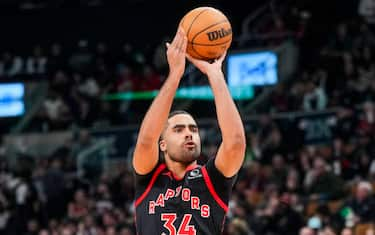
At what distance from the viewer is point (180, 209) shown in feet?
21.8

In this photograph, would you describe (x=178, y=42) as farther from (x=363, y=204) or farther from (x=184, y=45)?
(x=363, y=204)

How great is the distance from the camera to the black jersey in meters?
6.62

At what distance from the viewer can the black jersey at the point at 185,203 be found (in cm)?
662

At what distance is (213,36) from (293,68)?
1596 cm

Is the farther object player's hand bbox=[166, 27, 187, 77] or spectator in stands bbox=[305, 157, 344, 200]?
spectator in stands bbox=[305, 157, 344, 200]

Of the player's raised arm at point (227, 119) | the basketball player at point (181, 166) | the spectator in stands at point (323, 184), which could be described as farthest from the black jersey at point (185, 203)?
the spectator in stands at point (323, 184)

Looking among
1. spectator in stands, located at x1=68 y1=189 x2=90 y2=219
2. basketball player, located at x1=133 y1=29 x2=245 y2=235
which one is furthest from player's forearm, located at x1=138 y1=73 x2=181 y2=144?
spectator in stands, located at x1=68 y1=189 x2=90 y2=219

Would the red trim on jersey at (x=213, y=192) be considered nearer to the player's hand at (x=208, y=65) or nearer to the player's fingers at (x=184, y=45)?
the player's hand at (x=208, y=65)

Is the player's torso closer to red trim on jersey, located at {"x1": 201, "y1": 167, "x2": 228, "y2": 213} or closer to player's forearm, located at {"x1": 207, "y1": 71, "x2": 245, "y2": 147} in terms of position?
red trim on jersey, located at {"x1": 201, "y1": 167, "x2": 228, "y2": 213}

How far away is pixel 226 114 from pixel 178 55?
0.46 meters

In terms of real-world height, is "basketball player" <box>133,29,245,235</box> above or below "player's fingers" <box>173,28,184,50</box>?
below

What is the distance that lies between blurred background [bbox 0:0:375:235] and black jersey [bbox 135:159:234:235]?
20.9 feet

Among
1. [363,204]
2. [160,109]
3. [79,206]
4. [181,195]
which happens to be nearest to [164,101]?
[160,109]

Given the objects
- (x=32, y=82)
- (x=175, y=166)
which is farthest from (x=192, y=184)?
(x=32, y=82)
